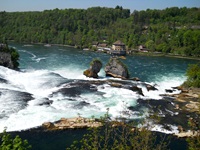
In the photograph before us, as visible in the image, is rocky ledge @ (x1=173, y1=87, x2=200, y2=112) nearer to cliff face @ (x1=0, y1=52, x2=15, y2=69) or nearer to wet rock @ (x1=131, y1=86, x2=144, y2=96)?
wet rock @ (x1=131, y1=86, x2=144, y2=96)

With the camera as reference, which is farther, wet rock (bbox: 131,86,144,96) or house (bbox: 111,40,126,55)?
house (bbox: 111,40,126,55)

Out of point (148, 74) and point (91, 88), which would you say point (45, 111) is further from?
point (148, 74)

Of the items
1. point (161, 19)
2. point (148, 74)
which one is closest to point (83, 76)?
point (148, 74)

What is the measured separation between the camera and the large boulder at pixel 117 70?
49263mm

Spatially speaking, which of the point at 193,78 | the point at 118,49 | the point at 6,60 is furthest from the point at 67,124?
the point at 118,49

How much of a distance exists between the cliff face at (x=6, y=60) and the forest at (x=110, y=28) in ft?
186

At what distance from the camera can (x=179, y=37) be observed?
326 ft

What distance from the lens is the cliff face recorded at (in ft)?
160

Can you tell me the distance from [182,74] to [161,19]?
72.5 metres

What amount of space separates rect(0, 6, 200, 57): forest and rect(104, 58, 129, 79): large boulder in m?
49.1

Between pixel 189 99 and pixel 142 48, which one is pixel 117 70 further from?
pixel 142 48

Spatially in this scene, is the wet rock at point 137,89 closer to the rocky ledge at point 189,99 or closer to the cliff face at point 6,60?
the rocky ledge at point 189,99

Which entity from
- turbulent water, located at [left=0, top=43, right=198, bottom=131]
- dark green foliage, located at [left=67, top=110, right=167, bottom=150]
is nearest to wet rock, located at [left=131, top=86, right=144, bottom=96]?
turbulent water, located at [left=0, top=43, right=198, bottom=131]

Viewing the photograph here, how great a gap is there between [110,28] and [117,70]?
7682 cm
